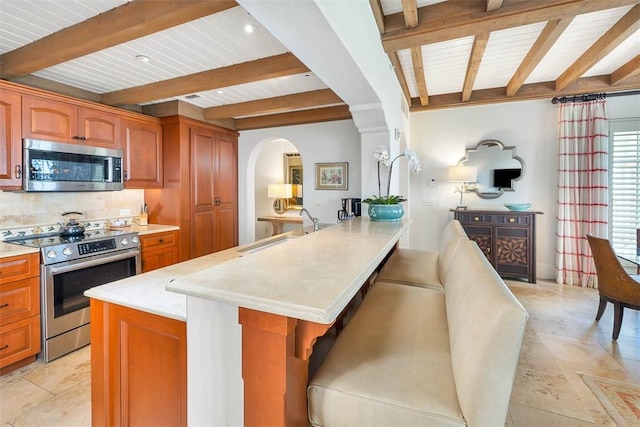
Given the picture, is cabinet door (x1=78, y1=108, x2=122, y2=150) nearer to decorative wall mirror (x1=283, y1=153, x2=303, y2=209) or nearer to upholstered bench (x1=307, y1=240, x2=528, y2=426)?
upholstered bench (x1=307, y1=240, x2=528, y2=426)

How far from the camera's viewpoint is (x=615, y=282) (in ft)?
8.07

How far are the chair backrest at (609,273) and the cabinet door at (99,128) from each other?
4.78 meters

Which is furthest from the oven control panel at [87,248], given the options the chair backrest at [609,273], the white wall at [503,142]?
the chair backrest at [609,273]

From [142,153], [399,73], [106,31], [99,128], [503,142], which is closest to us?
[106,31]

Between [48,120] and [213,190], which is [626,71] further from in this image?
[48,120]

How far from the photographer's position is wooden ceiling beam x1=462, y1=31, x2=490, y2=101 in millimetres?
2410

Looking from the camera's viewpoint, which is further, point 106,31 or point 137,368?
point 106,31

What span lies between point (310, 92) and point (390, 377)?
3100mm

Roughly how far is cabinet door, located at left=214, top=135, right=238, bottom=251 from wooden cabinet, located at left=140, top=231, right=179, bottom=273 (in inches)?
31.5

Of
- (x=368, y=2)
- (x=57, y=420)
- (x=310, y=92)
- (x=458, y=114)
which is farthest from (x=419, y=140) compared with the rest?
(x=57, y=420)

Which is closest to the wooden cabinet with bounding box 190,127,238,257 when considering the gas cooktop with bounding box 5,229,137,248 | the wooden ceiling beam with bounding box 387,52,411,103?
the gas cooktop with bounding box 5,229,137,248

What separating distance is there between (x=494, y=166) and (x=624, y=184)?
4.83 feet

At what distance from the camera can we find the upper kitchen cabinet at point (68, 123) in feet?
8.05

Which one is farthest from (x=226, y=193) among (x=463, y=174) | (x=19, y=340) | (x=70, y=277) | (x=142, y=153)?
(x=463, y=174)
